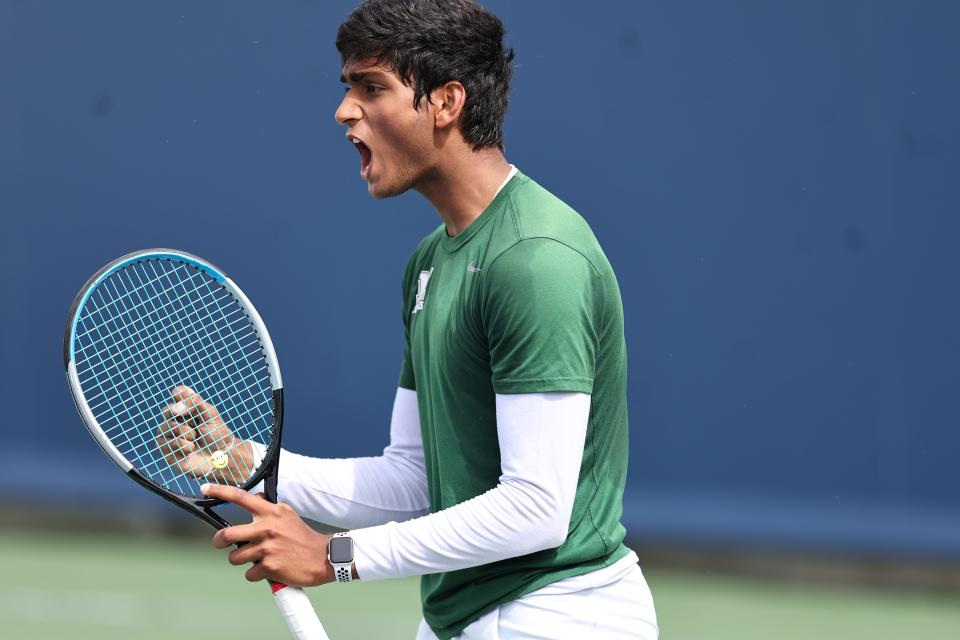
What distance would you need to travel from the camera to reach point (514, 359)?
8.18 feet

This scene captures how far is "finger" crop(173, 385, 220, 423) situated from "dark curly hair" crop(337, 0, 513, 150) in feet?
2.29

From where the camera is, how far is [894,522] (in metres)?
6.58

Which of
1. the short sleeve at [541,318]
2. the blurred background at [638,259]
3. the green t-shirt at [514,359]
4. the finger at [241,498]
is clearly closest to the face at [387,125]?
the green t-shirt at [514,359]

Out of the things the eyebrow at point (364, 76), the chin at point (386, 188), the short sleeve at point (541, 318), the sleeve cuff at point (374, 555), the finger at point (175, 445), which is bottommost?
the sleeve cuff at point (374, 555)

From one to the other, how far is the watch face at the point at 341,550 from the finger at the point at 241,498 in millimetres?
133

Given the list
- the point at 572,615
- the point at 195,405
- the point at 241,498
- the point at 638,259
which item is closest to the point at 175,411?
the point at 195,405

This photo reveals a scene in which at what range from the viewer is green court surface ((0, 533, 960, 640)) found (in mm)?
6000

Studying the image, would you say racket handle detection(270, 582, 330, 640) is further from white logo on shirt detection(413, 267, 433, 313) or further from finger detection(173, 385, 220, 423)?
white logo on shirt detection(413, 267, 433, 313)

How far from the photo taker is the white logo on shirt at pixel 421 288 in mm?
2820

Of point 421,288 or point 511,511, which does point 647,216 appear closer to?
point 421,288

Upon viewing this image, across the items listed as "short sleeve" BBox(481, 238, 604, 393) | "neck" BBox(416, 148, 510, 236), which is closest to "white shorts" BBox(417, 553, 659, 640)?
"short sleeve" BBox(481, 238, 604, 393)

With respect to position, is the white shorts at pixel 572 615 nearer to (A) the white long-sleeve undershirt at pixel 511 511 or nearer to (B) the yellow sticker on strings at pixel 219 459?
(A) the white long-sleeve undershirt at pixel 511 511

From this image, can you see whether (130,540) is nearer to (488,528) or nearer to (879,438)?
(879,438)

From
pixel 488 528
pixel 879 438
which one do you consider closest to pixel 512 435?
pixel 488 528
